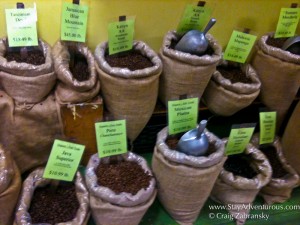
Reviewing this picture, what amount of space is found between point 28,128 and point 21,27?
32 centimetres

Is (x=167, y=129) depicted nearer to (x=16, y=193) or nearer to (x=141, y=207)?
(x=141, y=207)

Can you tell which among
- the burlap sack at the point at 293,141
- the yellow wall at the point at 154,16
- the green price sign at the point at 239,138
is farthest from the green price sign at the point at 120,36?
the burlap sack at the point at 293,141

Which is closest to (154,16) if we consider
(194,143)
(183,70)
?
(183,70)

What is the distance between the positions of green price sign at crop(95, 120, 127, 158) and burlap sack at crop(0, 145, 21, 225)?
0.26 m

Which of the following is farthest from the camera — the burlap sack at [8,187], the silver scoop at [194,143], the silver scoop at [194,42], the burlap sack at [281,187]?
the burlap sack at [281,187]

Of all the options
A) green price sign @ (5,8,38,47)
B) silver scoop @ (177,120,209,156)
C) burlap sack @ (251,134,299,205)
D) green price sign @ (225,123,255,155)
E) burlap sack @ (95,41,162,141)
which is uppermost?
green price sign @ (5,8,38,47)

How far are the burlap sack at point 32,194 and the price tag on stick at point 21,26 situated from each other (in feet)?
1.35

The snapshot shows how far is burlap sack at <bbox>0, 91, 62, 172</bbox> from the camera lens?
108 centimetres

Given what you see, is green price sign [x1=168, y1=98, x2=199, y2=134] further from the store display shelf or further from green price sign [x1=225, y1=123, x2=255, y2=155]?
the store display shelf

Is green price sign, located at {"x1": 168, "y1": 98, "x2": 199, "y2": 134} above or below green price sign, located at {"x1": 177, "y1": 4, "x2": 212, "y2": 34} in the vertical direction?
below

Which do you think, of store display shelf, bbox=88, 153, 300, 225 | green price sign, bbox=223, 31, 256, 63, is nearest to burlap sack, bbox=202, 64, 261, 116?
green price sign, bbox=223, 31, 256, 63

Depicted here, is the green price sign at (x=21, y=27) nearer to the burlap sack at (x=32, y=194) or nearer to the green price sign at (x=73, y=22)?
the green price sign at (x=73, y=22)

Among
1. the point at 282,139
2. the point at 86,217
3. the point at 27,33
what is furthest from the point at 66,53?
the point at 282,139

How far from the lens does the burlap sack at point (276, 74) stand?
1287 mm
